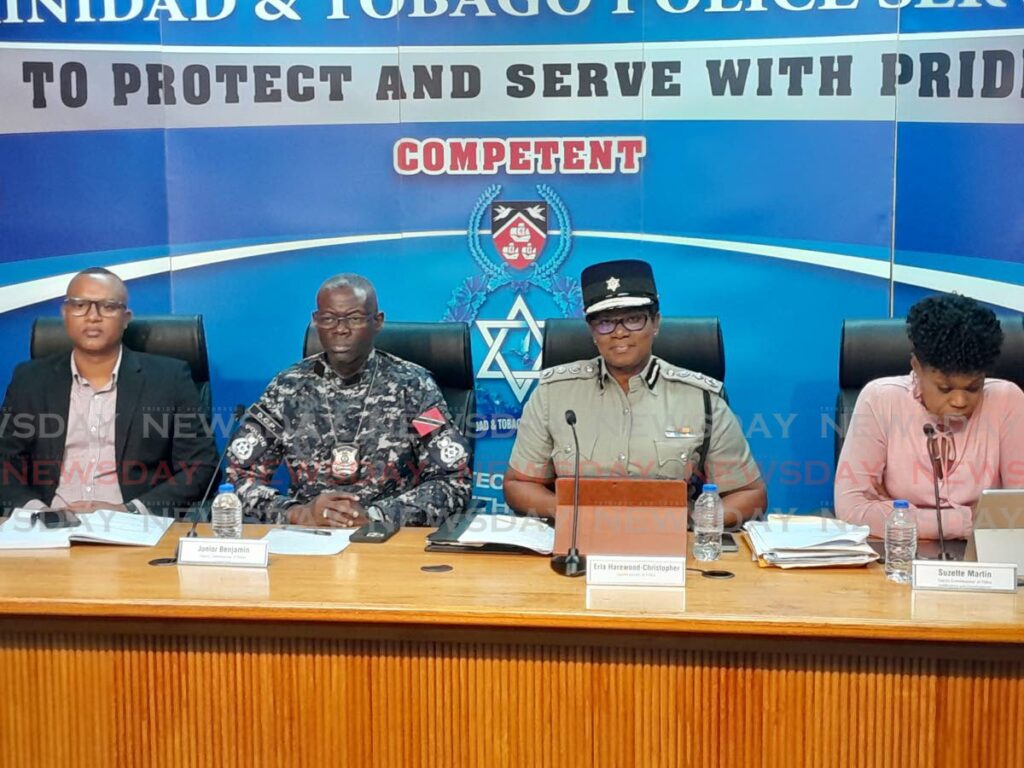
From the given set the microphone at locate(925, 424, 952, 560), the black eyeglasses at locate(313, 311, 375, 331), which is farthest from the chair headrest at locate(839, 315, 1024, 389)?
the black eyeglasses at locate(313, 311, 375, 331)

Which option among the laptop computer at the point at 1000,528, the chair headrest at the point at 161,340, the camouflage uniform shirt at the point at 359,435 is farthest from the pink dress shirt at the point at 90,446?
the laptop computer at the point at 1000,528

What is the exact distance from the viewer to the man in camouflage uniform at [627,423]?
2.76m

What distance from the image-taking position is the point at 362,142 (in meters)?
3.72

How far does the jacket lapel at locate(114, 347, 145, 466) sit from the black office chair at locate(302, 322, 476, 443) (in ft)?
1.61

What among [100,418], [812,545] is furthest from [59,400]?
[812,545]

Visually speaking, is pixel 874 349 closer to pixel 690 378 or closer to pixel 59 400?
pixel 690 378

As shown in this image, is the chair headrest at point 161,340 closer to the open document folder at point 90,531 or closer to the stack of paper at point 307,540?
the open document folder at point 90,531

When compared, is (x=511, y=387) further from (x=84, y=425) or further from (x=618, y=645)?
(x=618, y=645)

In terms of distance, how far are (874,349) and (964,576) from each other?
1.07m

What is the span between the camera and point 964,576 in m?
1.97

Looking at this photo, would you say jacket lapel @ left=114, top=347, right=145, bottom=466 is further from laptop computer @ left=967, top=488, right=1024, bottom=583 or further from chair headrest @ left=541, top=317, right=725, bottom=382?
laptop computer @ left=967, top=488, right=1024, bottom=583

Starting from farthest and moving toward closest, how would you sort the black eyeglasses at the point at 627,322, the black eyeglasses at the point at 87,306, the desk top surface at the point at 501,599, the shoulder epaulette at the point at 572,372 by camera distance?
the black eyeglasses at the point at 87,306 → the shoulder epaulette at the point at 572,372 → the black eyeglasses at the point at 627,322 → the desk top surface at the point at 501,599

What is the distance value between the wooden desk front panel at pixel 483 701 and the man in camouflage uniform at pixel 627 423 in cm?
85

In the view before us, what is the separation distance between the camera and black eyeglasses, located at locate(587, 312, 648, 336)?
2740 mm
